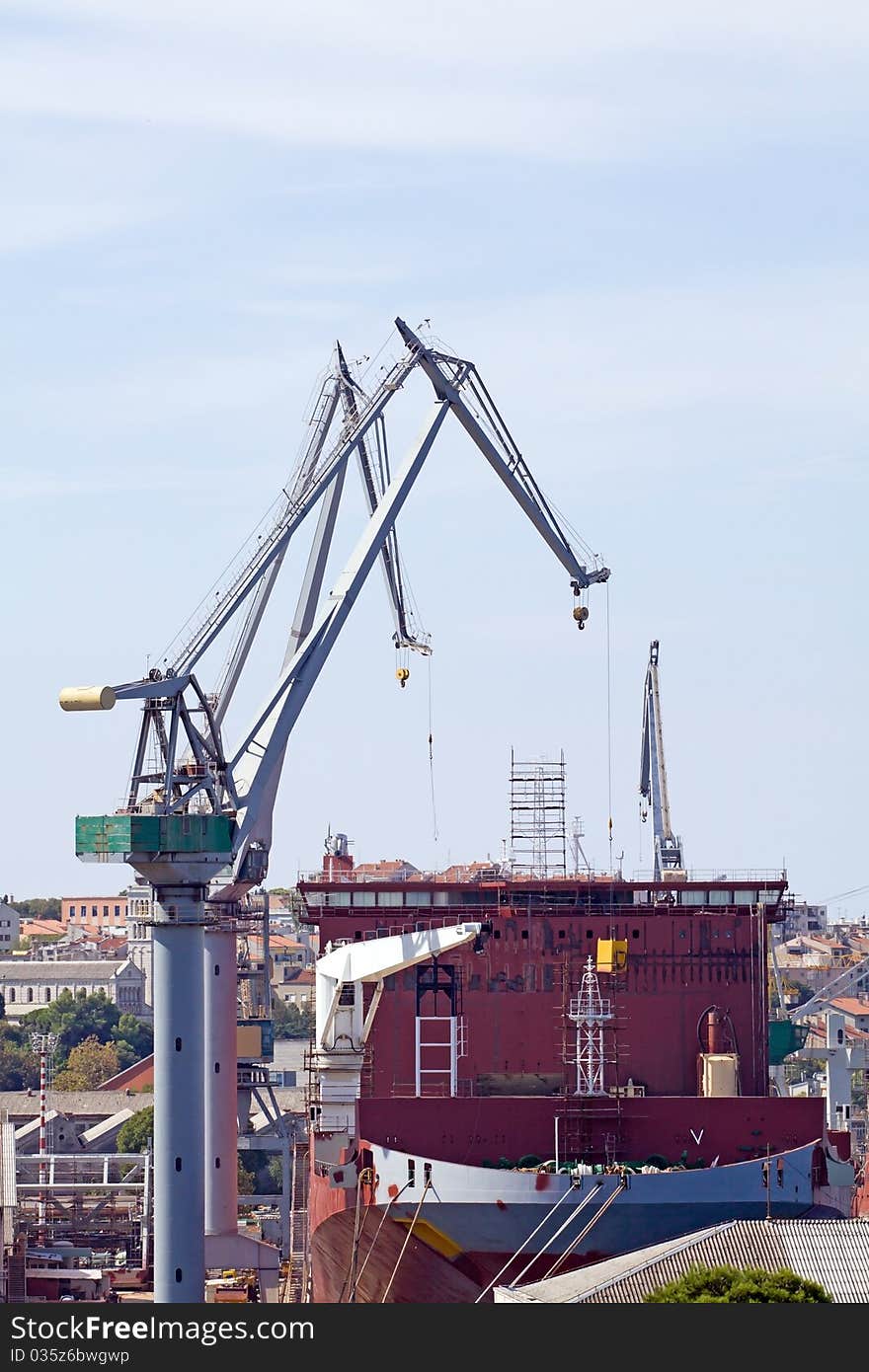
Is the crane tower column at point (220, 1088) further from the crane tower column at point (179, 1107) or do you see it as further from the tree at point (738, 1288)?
the tree at point (738, 1288)

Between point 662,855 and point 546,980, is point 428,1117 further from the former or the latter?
point 662,855

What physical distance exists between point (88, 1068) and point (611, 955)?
9369cm

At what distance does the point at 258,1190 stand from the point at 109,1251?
107 ft

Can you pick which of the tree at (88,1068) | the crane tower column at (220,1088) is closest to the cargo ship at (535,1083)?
the crane tower column at (220,1088)

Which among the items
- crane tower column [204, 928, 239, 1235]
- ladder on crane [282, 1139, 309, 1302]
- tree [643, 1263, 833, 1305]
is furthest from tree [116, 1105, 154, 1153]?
tree [643, 1263, 833, 1305]

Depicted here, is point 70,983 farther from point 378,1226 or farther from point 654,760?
point 378,1226

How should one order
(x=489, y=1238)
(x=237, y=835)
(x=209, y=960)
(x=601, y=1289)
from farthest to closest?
(x=209, y=960), (x=237, y=835), (x=489, y=1238), (x=601, y=1289)

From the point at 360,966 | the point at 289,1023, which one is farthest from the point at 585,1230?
the point at 289,1023

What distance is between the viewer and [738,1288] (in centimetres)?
3681

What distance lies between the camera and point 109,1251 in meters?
79.8

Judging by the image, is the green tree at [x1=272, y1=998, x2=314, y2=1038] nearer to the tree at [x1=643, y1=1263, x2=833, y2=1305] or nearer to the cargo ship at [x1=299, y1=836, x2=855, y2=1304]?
the cargo ship at [x1=299, y1=836, x2=855, y2=1304]

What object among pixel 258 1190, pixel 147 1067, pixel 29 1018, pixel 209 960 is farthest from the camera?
pixel 29 1018

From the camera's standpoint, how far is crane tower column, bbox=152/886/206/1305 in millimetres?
49500

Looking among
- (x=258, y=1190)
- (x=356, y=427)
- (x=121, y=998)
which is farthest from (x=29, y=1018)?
(x=356, y=427)
